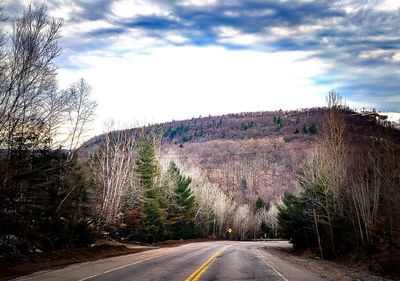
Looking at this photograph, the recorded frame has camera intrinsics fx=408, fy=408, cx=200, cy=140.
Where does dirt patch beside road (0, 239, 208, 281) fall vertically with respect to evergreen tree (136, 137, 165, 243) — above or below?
below

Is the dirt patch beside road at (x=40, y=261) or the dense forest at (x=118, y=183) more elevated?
the dense forest at (x=118, y=183)

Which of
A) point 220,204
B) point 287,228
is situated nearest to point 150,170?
point 287,228

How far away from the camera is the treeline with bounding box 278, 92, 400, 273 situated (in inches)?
937

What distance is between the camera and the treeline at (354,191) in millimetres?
23797

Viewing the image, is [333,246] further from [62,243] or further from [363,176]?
[62,243]

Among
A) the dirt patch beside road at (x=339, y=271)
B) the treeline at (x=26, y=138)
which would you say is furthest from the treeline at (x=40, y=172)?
the dirt patch beside road at (x=339, y=271)

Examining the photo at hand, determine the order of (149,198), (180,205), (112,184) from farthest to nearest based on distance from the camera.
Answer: (180,205) < (149,198) < (112,184)

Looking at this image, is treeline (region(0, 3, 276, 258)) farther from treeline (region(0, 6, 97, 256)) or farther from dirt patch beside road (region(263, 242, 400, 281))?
dirt patch beside road (region(263, 242, 400, 281))

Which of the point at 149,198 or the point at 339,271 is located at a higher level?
the point at 149,198

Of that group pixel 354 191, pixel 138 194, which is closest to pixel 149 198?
pixel 138 194

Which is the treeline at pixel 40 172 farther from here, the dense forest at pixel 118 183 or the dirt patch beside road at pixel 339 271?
the dirt patch beside road at pixel 339 271

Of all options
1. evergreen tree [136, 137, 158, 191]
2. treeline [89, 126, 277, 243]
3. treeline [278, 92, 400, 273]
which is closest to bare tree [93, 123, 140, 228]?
treeline [89, 126, 277, 243]

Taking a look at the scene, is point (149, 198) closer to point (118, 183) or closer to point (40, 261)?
point (118, 183)

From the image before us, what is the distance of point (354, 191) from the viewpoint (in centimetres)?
2833
